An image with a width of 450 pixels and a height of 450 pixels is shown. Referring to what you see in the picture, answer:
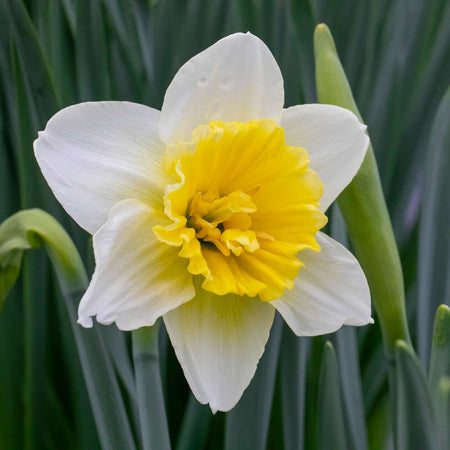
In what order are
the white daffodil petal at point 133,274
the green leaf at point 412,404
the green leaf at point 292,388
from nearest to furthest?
the white daffodil petal at point 133,274
the green leaf at point 412,404
the green leaf at point 292,388

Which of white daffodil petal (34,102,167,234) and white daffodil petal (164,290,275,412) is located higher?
white daffodil petal (34,102,167,234)

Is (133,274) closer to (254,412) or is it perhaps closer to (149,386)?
(149,386)

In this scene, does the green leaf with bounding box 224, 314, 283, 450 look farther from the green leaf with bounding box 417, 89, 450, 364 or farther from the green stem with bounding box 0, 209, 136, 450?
the green leaf with bounding box 417, 89, 450, 364

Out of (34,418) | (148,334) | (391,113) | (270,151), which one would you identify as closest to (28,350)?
(34,418)

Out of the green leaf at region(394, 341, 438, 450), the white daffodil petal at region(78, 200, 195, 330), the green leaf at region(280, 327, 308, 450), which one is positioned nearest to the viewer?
the white daffodil petal at region(78, 200, 195, 330)

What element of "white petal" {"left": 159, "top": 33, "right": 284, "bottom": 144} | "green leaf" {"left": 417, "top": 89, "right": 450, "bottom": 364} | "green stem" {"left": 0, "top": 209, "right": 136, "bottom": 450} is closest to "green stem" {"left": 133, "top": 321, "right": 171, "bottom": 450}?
"green stem" {"left": 0, "top": 209, "right": 136, "bottom": 450}

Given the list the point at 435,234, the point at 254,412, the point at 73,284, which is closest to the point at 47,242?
the point at 73,284

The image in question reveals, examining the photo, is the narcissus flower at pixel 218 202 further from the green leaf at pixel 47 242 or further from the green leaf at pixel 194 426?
the green leaf at pixel 194 426

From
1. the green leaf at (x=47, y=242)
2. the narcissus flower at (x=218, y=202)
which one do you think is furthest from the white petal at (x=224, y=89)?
the green leaf at (x=47, y=242)
